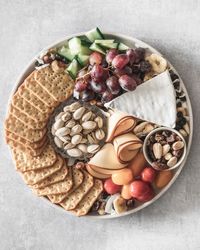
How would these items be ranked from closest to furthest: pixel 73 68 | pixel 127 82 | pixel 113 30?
pixel 127 82
pixel 73 68
pixel 113 30

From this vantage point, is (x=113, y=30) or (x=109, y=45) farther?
(x=113, y=30)

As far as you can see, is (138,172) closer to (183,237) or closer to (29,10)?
(183,237)

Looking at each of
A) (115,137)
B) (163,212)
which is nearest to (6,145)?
(115,137)

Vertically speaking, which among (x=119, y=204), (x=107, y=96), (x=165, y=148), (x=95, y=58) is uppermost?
(x=95, y=58)

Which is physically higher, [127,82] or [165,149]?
[127,82]

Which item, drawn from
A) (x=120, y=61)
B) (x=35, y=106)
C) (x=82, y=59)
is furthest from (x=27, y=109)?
(x=120, y=61)

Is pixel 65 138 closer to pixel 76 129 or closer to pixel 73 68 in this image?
pixel 76 129
